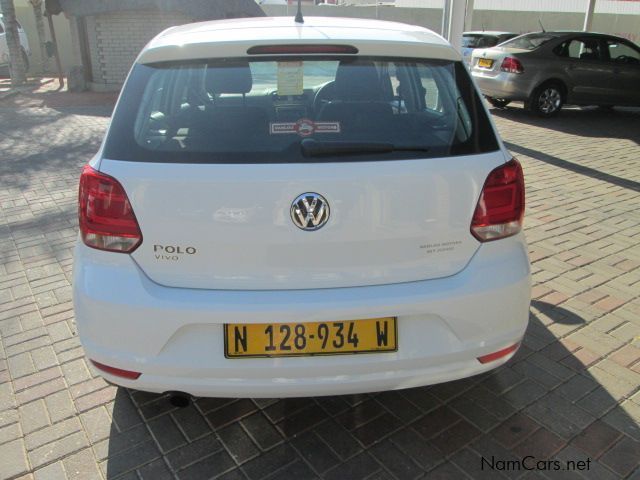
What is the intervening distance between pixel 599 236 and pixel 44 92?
1385 cm

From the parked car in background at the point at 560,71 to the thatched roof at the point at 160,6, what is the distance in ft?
23.0

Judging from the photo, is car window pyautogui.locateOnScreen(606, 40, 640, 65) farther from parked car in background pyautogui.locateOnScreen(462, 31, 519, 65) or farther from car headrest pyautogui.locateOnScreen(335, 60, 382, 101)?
car headrest pyautogui.locateOnScreen(335, 60, 382, 101)

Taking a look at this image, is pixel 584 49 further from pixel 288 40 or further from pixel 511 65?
pixel 288 40

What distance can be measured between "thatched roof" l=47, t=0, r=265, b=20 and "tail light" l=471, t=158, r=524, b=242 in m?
13.8

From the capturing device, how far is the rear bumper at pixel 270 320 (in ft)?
6.93

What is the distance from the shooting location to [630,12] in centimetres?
3244

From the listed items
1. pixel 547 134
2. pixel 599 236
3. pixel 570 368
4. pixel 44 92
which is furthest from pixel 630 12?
pixel 570 368

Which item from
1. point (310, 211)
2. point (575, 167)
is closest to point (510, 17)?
point (575, 167)

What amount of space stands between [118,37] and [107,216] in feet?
46.1

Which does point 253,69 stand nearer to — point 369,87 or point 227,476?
point 369,87

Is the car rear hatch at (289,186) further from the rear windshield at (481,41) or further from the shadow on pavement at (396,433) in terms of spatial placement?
the rear windshield at (481,41)

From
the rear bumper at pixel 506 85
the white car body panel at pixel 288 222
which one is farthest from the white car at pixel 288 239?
the rear bumper at pixel 506 85

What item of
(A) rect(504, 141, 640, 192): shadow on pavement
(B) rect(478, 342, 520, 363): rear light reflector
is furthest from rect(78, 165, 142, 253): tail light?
(A) rect(504, 141, 640, 192): shadow on pavement

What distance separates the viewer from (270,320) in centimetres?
209
